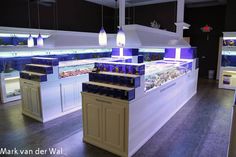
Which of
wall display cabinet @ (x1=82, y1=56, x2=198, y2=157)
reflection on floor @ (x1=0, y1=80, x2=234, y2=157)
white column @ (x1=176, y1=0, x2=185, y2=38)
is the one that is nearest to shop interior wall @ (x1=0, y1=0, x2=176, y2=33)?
white column @ (x1=176, y1=0, x2=185, y2=38)

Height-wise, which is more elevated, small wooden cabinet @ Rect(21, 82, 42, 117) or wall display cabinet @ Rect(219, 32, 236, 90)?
wall display cabinet @ Rect(219, 32, 236, 90)

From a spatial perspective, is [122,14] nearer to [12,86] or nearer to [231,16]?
[12,86]

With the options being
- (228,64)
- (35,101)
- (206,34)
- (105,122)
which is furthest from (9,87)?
(206,34)

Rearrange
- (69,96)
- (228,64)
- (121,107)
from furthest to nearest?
(228,64) < (69,96) < (121,107)

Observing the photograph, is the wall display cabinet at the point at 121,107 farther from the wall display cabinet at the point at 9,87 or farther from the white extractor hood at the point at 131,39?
the wall display cabinet at the point at 9,87

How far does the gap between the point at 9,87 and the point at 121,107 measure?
5130 mm

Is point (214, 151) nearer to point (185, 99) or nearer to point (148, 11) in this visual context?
point (185, 99)

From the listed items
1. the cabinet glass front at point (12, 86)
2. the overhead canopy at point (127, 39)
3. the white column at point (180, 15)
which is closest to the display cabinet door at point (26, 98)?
the overhead canopy at point (127, 39)

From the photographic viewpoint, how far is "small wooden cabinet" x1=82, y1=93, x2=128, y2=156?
3.20 m

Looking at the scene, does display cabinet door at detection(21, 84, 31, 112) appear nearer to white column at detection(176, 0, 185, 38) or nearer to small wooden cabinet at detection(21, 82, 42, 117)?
small wooden cabinet at detection(21, 82, 42, 117)

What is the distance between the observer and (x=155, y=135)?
4004mm

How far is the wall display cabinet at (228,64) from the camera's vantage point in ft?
25.8

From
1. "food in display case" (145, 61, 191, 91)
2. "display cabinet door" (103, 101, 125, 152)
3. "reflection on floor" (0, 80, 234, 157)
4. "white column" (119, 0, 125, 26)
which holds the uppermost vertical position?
"white column" (119, 0, 125, 26)

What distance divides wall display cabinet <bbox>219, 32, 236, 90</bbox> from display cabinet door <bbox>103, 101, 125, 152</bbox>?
676 cm
